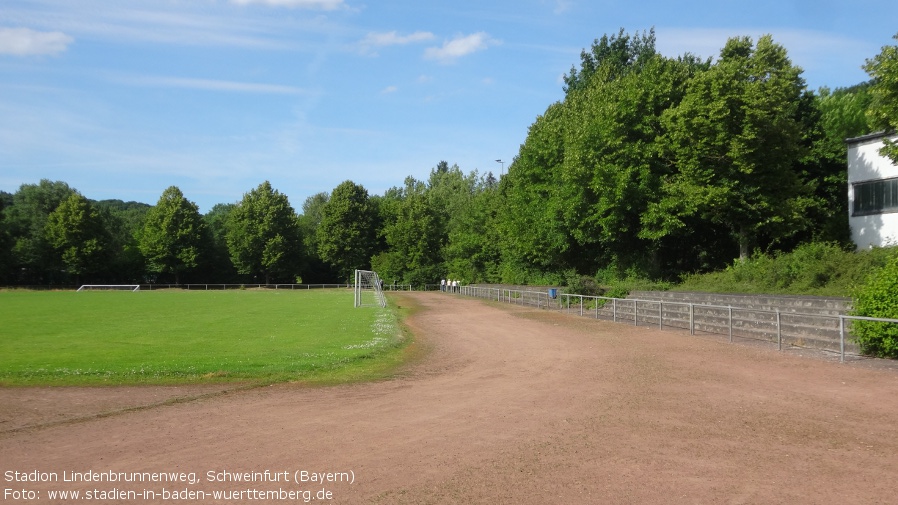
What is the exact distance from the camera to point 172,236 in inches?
3519

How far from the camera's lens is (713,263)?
3828 cm

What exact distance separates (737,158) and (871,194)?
5734mm

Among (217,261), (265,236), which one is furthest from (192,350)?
(217,261)

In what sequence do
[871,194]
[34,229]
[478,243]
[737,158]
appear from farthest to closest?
[34,229]
[478,243]
[737,158]
[871,194]

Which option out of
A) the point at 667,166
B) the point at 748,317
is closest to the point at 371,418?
the point at 748,317

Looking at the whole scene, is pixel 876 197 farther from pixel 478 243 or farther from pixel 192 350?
pixel 478 243

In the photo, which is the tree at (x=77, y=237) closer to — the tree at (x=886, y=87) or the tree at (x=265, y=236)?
the tree at (x=265, y=236)

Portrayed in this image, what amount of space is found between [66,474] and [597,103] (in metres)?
38.2

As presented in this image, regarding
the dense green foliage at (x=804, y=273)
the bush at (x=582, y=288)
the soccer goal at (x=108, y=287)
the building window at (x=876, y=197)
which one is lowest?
the soccer goal at (x=108, y=287)

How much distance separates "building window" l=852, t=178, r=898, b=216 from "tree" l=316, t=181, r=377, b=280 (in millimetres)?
73753

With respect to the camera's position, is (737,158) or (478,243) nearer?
(737,158)

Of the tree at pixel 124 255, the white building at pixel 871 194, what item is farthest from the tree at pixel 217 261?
the white building at pixel 871 194

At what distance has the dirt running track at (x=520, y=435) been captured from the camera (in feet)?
20.6

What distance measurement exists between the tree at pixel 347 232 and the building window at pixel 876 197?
7375 cm
